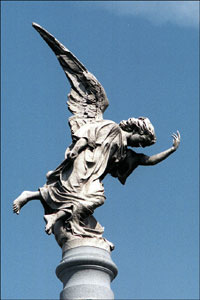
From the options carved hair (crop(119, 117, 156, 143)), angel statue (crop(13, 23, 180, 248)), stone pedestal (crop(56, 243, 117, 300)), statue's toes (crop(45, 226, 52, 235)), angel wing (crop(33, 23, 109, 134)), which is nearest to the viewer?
stone pedestal (crop(56, 243, 117, 300))

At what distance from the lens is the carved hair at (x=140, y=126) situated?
1389 cm

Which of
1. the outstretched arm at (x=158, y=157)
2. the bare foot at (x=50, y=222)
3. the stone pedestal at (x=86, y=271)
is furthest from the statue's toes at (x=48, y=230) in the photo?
the outstretched arm at (x=158, y=157)

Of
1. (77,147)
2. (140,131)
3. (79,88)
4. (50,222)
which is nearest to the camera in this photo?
(50,222)

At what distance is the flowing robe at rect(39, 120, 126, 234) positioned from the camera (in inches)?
506

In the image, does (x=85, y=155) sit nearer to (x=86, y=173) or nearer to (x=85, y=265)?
(x=86, y=173)

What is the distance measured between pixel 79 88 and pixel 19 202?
3.12 metres

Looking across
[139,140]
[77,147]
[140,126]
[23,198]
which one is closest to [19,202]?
[23,198]

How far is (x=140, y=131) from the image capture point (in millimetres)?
13930

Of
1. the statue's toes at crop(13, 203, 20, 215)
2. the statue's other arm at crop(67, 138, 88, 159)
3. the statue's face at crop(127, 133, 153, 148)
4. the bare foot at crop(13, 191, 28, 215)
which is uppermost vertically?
the statue's face at crop(127, 133, 153, 148)

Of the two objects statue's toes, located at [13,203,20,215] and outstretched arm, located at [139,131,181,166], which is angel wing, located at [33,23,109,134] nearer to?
outstretched arm, located at [139,131,181,166]

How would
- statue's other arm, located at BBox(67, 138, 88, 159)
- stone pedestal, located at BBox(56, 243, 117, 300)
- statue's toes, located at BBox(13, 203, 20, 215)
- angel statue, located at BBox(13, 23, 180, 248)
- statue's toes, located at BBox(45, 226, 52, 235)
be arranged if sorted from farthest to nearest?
1. statue's other arm, located at BBox(67, 138, 88, 159)
2. statue's toes, located at BBox(13, 203, 20, 215)
3. angel statue, located at BBox(13, 23, 180, 248)
4. statue's toes, located at BBox(45, 226, 52, 235)
5. stone pedestal, located at BBox(56, 243, 117, 300)

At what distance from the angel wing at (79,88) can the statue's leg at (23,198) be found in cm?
187

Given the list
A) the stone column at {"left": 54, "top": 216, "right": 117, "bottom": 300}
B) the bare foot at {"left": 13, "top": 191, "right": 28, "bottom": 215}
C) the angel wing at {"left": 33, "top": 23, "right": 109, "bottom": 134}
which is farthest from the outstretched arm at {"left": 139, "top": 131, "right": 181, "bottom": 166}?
the bare foot at {"left": 13, "top": 191, "right": 28, "bottom": 215}

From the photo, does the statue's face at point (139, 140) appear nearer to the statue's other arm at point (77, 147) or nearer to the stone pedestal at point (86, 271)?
the statue's other arm at point (77, 147)
